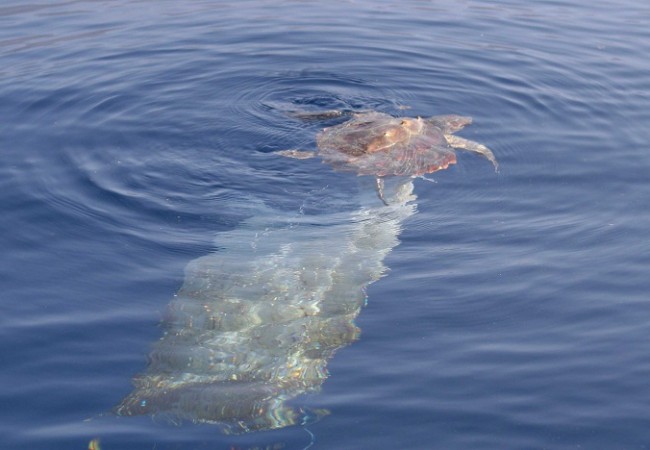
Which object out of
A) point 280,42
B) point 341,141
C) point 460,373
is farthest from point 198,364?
point 280,42

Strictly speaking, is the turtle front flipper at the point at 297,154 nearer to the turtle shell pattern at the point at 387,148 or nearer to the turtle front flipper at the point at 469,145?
the turtle shell pattern at the point at 387,148

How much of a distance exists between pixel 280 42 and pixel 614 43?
5043 millimetres

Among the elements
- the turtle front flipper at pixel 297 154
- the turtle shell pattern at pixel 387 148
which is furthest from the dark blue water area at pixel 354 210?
the turtle shell pattern at pixel 387 148

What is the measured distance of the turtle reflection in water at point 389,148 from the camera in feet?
27.1

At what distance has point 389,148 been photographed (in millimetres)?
8492

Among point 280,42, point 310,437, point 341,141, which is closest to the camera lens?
point 310,437

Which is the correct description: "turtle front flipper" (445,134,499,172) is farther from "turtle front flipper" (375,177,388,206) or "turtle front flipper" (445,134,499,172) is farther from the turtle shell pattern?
"turtle front flipper" (375,177,388,206)

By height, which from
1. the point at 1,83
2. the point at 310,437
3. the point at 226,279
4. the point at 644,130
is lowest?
the point at 310,437

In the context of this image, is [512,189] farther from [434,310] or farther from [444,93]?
[444,93]

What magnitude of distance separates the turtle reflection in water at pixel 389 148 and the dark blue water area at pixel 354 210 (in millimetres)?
206

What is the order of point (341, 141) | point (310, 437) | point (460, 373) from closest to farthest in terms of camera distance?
point (310, 437), point (460, 373), point (341, 141)

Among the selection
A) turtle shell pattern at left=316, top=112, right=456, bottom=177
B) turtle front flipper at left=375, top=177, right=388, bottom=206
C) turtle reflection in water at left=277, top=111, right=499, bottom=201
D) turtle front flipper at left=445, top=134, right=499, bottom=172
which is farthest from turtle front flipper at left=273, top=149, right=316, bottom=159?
turtle front flipper at left=445, top=134, right=499, bottom=172

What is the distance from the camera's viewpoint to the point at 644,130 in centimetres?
940

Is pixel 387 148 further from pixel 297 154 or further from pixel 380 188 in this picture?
pixel 297 154
